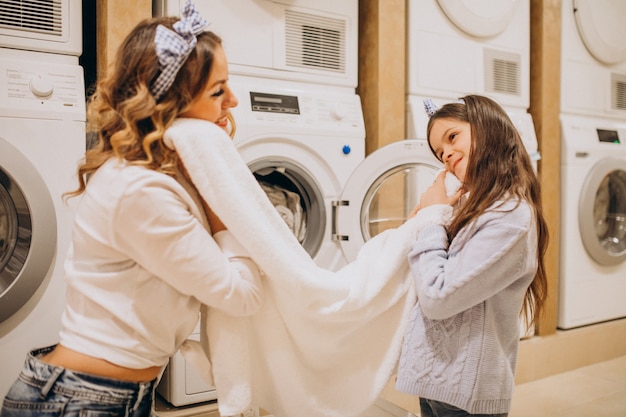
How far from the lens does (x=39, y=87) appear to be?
1603 mm

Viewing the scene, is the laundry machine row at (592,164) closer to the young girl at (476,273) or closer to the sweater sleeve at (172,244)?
the young girl at (476,273)

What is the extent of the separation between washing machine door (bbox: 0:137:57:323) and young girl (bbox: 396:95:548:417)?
3.61 ft

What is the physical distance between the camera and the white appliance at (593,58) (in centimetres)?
268

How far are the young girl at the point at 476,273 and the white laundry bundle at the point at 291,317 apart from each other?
51 mm

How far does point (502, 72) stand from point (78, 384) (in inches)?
88.5

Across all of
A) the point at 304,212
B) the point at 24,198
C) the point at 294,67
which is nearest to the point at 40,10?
the point at 24,198

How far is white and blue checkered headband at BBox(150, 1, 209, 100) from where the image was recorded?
2.79 ft

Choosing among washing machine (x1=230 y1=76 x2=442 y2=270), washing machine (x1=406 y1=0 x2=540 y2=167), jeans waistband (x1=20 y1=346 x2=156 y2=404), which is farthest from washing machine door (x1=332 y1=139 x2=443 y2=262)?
jeans waistband (x1=20 y1=346 x2=156 y2=404)

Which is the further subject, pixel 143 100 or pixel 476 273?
pixel 476 273

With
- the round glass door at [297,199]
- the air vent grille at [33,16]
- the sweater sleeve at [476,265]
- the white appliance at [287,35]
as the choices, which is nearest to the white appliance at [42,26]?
the air vent grille at [33,16]

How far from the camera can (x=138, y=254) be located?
33.4 inches

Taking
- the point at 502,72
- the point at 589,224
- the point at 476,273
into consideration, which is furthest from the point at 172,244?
the point at 589,224

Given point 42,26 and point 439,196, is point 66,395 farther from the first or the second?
point 42,26

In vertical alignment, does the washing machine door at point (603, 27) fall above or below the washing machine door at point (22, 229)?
above
